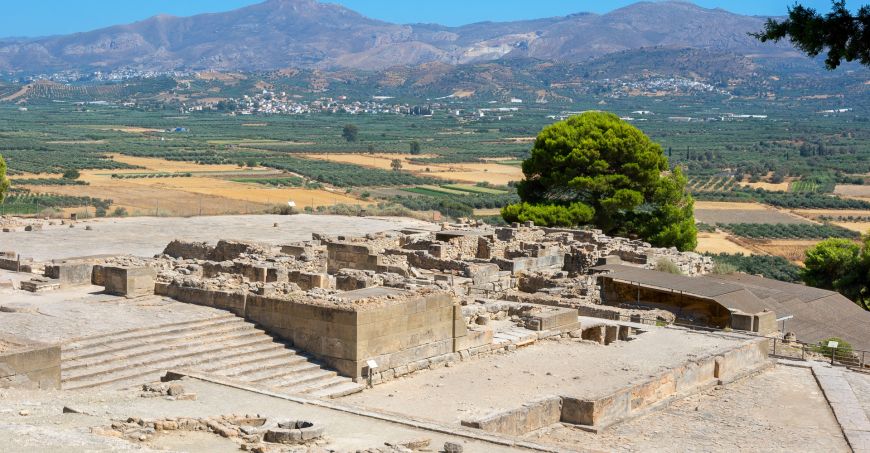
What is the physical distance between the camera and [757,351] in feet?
73.1

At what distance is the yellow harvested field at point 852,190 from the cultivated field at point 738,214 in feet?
43.2

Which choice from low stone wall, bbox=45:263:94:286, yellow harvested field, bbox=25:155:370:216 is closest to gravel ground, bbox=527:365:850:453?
low stone wall, bbox=45:263:94:286

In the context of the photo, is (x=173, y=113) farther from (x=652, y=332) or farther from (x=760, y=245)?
(x=652, y=332)

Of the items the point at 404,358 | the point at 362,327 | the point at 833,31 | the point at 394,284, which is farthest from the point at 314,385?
the point at 833,31

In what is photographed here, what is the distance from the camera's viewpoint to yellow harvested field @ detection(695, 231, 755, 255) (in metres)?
54.0

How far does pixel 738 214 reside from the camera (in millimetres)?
72625

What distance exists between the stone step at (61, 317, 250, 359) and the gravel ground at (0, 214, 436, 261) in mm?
10331

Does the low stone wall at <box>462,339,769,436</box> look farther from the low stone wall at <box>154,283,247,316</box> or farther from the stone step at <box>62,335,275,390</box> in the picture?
the low stone wall at <box>154,283,247,316</box>

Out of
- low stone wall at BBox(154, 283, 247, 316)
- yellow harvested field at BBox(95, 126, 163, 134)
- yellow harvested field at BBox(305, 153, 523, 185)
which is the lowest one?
yellow harvested field at BBox(305, 153, 523, 185)

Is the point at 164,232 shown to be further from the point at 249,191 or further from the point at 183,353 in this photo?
the point at 249,191

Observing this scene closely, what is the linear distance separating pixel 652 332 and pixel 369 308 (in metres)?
7.08

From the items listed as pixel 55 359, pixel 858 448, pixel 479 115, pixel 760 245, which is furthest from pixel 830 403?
pixel 479 115

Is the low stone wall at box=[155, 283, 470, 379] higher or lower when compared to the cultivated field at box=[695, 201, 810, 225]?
higher

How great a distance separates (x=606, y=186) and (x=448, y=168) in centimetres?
6345
